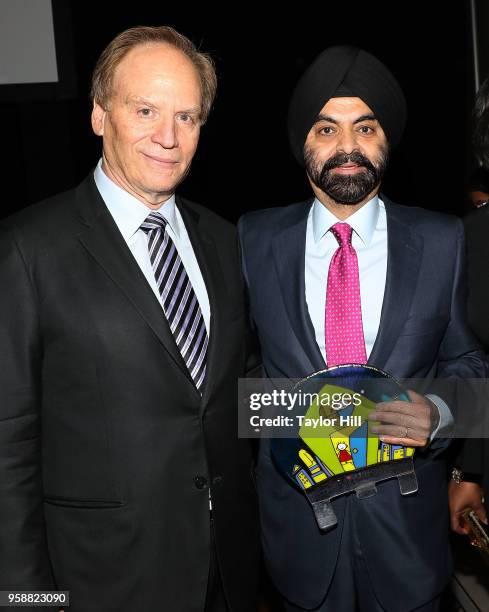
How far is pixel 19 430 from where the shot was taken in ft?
5.02

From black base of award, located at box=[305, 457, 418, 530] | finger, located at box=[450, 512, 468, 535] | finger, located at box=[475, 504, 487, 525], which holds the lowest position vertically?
finger, located at box=[450, 512, 468, 535]

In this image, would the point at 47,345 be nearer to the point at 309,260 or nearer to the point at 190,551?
the point at 190,551

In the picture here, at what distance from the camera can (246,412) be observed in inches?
70.4

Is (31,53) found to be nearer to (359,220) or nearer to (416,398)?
(359,220)

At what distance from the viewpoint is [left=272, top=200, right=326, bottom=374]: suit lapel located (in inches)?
69.9

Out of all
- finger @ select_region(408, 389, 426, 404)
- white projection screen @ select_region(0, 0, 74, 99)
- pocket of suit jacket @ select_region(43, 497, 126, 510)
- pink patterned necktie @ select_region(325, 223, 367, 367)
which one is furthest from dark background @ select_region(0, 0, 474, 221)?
pocket of suit jacket @ select_region(43, 497, 126, 510)

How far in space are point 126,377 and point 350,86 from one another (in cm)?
90

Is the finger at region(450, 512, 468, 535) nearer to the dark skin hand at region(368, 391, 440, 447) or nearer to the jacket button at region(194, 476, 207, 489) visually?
the dark skin hand at region(368, 391, 440, 447)

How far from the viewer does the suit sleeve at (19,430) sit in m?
1.50

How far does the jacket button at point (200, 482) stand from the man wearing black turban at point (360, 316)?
0.28 m

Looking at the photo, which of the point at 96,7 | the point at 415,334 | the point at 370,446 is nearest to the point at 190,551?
the point at 370,446

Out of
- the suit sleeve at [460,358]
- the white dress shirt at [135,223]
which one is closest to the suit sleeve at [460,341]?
the suit sleeve at [460,358]

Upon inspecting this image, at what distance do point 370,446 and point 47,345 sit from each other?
732mm

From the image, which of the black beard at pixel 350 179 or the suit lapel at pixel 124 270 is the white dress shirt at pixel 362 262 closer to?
the black beard at pixel 350 179
